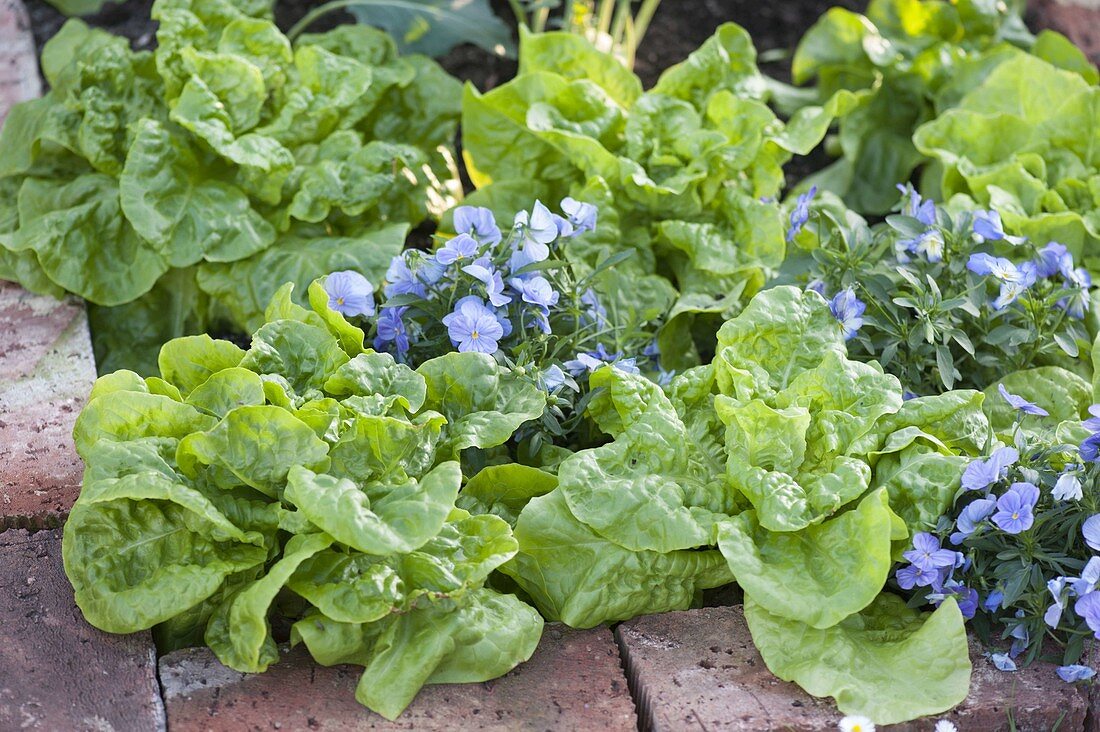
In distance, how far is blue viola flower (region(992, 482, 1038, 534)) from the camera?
5.96 feet

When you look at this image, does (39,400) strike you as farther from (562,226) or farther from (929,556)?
(929,556)

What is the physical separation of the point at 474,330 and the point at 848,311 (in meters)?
0.71

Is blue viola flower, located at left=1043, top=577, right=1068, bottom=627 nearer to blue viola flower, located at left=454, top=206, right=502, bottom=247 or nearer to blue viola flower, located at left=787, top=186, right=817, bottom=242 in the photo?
blue viola flower, located at left=787, top=186, right=817, bottom=242

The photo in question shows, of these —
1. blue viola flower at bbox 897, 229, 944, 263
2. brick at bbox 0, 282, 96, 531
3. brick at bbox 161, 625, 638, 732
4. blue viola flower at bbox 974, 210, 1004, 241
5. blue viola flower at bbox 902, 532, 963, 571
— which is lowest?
brick at bbox 0, 282, 96, 531

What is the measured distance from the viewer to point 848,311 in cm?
218

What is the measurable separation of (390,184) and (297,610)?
1.11 m

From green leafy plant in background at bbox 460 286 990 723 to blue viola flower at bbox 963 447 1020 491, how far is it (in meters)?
0.05

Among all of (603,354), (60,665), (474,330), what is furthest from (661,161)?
(60,665)

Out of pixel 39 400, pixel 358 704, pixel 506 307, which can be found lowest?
pixel 39 400

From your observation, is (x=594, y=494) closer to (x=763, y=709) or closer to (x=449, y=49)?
(x=763, y=709)

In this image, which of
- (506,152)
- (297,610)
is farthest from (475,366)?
(506,152)

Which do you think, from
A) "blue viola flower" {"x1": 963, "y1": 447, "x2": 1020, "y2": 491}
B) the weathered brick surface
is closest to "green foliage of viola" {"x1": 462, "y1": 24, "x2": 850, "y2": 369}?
"blue viola flower" {"x1": 963, "y1": 447, "x2": 1020, "y2": 491}

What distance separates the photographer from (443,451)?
199cm

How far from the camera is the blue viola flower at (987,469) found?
186 centimetres
